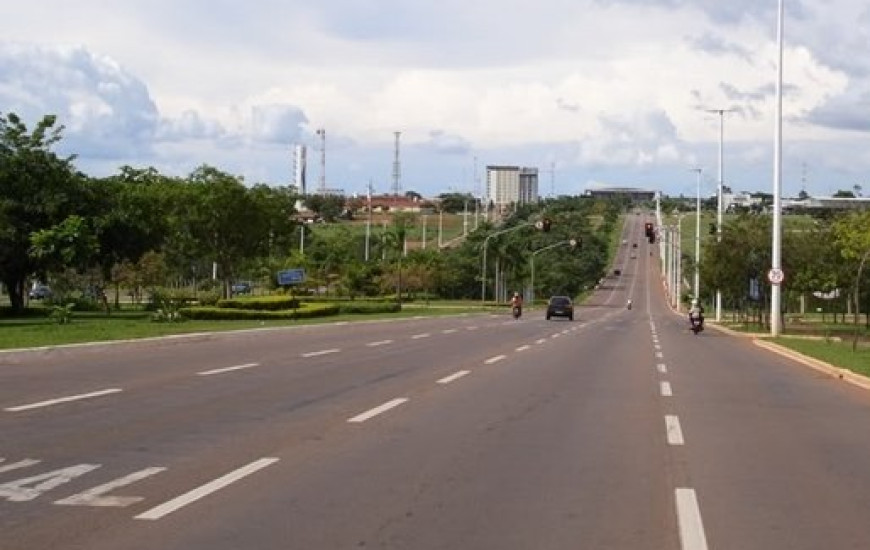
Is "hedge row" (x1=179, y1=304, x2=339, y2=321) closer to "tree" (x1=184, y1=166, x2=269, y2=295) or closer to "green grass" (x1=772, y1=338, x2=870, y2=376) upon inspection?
"tree" (x1=184, y1=166, x2=269, y2=295)

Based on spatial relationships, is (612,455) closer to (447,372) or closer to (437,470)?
(437,470)

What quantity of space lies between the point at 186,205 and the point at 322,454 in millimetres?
57939

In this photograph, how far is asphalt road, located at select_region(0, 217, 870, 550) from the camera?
8266 mm

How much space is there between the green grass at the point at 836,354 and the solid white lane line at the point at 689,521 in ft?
49.1

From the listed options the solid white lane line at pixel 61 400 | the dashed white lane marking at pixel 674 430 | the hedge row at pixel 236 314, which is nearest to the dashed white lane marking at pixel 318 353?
the solid white lane line at pixel 61 400

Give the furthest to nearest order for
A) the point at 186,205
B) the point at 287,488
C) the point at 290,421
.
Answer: the point at 186,205
the point at 290,421
the point at 287,488

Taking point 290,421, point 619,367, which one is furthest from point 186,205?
point 290,421

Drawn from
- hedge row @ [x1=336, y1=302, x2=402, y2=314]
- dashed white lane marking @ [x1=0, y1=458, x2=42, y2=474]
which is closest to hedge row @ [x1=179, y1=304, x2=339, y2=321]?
hedge row @ [x1=336, y1=302, x2=402, y2=314]

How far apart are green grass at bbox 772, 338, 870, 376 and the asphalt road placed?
286 centimetres

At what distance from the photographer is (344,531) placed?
8156 mm

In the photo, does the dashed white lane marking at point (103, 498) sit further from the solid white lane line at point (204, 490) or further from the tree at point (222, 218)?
the tree at point (222, 218)

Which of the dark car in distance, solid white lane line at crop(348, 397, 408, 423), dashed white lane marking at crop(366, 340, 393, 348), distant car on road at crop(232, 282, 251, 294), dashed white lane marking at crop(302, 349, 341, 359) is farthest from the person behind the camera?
distant car on road at crop(232, 282, 251, 294)

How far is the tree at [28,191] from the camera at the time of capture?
166ft

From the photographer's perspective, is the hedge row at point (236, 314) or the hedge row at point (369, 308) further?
the hedge row at point (369, 308)
